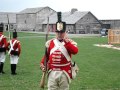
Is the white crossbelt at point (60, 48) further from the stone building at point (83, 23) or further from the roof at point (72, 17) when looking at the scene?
the roof at point (72, 17)

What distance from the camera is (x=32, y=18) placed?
10919 centimetres

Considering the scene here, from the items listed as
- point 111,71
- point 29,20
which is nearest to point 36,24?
point 29,20

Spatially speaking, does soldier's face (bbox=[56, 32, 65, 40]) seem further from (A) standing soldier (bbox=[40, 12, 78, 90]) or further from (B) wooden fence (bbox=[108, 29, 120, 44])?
(B) wooden fence (bbox=[108, 29, 120, 44])

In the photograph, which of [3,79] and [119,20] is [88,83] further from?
[119,20]

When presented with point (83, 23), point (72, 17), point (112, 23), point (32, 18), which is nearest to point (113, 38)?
point (112, 23)

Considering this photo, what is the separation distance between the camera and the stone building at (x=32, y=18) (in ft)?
351

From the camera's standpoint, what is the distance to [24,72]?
16562mm

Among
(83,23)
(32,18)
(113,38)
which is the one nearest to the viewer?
(113,38)

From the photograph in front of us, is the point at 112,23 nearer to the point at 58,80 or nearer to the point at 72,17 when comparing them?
the point at 72,17

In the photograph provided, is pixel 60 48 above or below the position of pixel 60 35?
below

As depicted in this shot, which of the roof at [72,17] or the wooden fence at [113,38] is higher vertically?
the roof at [72,17]

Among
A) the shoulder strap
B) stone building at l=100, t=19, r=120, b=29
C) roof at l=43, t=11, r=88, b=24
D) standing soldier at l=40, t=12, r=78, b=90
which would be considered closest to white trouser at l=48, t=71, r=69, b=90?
standing soldier at l=40, t=12, r=78, b=90

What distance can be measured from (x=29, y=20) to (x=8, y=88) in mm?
98000

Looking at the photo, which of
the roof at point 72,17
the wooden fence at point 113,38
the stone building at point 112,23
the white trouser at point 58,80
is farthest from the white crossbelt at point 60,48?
the roof at point 72,17
